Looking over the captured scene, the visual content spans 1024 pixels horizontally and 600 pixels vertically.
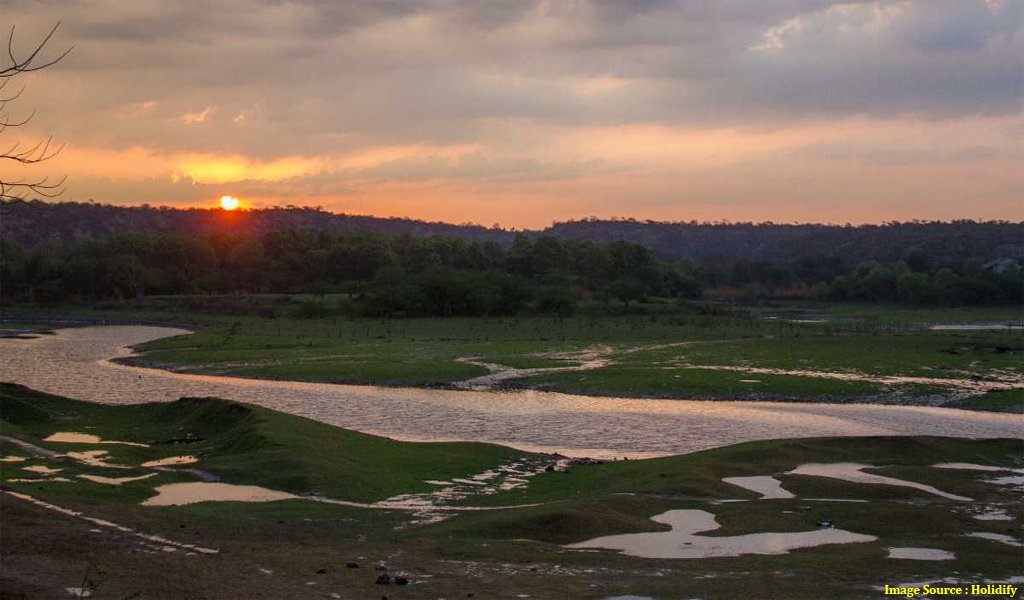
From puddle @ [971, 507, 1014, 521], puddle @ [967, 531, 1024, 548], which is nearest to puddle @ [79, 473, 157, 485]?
puddle @ [967, 531, 1024, 548]

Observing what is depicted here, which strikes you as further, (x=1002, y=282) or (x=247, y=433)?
(x=1002, y=282)

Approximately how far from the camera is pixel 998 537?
20.2 metres

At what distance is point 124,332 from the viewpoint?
3925 inches

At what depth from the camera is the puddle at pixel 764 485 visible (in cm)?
2470

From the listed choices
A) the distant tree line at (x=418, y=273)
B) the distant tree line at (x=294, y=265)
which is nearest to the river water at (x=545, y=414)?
the distant tree line at (x=418, y=273)

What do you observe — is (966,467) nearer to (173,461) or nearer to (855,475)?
(855,475)

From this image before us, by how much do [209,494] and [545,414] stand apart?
2060cm

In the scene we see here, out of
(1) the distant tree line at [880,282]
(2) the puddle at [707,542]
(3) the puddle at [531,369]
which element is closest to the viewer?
(2) the puddle at [707,542]

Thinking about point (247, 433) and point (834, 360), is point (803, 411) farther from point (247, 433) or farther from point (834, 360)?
point (247, 433)

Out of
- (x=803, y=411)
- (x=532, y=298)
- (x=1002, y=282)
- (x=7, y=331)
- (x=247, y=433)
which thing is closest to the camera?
(x=247, y=433)

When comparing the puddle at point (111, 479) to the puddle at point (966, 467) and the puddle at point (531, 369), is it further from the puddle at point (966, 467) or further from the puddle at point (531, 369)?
the puddle at point (531, 369)

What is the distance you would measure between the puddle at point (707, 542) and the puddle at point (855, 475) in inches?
222

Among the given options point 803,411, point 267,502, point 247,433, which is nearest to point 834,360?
point 803,411

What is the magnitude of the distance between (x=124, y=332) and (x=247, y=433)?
247ft
